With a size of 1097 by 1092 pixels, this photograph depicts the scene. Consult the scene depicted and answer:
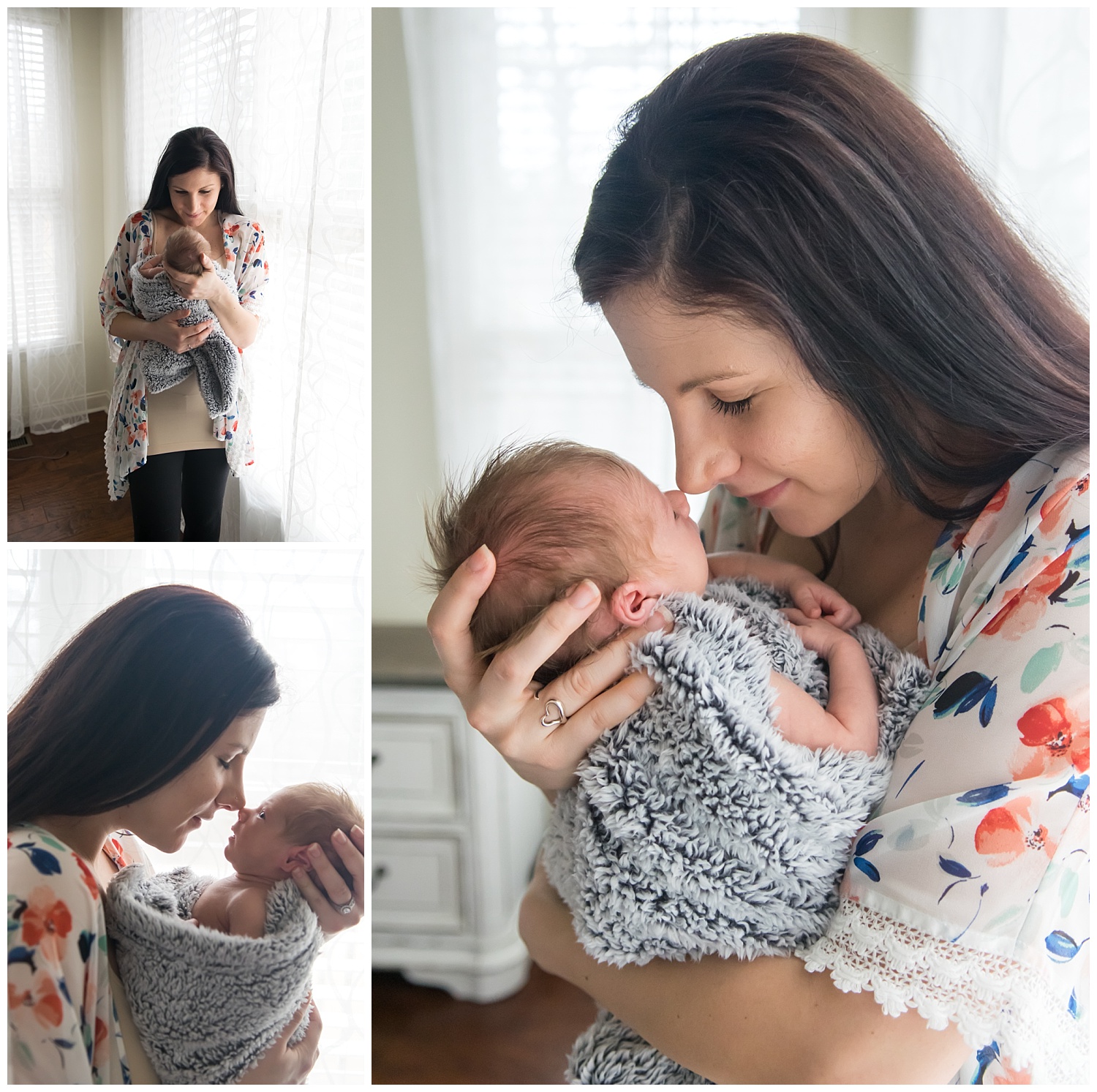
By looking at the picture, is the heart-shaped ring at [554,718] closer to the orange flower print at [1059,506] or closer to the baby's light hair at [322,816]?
the baby's light hair at [322,816]

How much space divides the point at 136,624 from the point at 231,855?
0.84 ft

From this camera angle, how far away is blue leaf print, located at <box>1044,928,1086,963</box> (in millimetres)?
627

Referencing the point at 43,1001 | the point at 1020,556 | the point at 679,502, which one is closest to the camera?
the point at 1020,556

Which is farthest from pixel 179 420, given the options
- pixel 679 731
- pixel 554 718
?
pixel 679 731

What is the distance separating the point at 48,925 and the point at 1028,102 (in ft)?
6.52

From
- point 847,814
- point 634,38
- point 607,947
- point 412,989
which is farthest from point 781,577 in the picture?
point 412,989

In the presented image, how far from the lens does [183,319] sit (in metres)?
0.84

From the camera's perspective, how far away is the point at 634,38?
1915 mm

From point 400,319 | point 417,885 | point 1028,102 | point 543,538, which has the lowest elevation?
point 417,885

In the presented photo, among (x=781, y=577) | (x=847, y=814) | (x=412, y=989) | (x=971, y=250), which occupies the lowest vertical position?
(x=412, y=989)

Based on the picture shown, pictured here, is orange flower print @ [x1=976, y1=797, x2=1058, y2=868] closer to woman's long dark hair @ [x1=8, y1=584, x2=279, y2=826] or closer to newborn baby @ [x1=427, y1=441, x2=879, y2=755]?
newborn baby @ [x1=427, y1=441, x2=879, y2=755]

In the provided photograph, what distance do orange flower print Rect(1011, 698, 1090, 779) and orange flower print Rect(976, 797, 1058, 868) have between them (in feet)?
0.09

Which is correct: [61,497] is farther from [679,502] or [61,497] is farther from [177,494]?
[679,502]

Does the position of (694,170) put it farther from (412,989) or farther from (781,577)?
Answer: (412,989)
